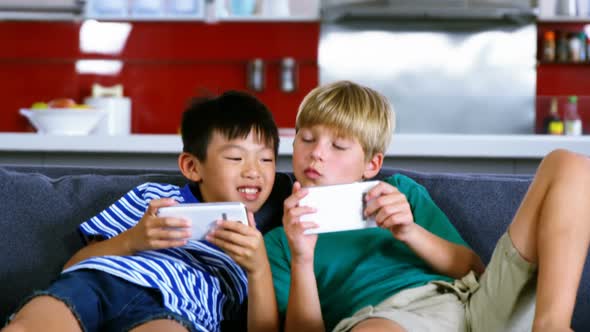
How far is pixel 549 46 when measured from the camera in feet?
16.5

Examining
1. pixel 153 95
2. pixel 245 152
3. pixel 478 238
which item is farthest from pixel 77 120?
pixel 478 238

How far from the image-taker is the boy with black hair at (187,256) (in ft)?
4.52

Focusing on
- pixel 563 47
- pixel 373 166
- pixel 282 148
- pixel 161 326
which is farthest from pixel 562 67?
pixel 161 326

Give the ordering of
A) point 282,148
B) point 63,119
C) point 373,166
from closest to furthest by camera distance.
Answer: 1. point 373,166
2. point 282,148
3. point 63,119

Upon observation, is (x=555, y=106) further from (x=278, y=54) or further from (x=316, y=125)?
(x=316, y=125)

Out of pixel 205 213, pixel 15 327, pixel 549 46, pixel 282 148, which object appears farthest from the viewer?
pixel 549 46

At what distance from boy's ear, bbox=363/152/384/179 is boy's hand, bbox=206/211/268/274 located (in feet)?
1.27

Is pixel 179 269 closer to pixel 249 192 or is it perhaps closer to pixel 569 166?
pixel 249 192

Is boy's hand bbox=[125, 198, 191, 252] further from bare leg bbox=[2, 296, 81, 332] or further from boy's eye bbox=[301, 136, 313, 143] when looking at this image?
boy's eye bbox=[301, 136, 313, 143]

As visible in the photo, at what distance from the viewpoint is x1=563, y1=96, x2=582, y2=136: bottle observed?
4.53 meters

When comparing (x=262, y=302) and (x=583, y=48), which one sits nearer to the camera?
(x=262, y=302)

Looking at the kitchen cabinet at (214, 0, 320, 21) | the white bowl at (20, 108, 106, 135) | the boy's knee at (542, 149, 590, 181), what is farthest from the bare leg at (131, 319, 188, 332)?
the kitchen cabinet at (214, 0, 320, 21)

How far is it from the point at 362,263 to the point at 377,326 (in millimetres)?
266

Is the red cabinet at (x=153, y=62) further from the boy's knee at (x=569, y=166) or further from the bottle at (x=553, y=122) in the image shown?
the boy's knee at (x=569, y=166)
